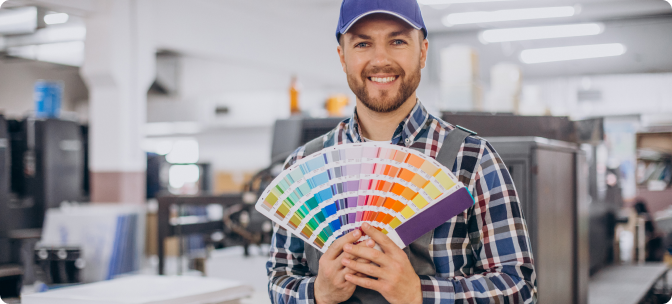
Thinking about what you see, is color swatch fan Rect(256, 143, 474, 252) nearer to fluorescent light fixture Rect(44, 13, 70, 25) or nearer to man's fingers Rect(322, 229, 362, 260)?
man's fingers Rect(322, 229, 362, 260)

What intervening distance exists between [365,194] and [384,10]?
30 cm

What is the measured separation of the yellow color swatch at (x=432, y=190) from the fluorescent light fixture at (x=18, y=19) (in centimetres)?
590

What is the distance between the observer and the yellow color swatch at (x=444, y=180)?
792 mm

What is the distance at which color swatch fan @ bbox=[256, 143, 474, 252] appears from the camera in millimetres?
802

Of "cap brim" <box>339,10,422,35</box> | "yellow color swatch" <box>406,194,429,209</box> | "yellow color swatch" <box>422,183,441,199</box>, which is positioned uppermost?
"cap brim" <box>339,10,422,35</box>

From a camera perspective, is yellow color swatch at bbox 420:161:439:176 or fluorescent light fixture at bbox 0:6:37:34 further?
fluorescent light fixture at bbox 0:6:37:34

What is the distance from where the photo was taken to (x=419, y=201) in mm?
812

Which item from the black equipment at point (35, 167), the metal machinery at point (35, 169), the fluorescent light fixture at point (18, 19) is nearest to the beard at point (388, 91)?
the metal machinery at point (35, 169)

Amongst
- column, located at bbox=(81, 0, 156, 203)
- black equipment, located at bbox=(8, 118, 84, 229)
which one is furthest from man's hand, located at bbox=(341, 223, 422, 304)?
column, located at bbox=(81, 0, 156, 203)

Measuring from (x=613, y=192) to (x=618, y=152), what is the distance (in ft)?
25.5

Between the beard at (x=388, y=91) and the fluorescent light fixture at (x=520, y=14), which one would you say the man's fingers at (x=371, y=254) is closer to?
the beard at (x=388, y=91)

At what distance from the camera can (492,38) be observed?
819 cm

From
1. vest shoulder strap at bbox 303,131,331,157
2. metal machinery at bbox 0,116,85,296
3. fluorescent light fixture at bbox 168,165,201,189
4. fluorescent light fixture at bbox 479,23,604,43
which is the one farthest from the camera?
fluorescent light fixture at bbox 168,165,201,189

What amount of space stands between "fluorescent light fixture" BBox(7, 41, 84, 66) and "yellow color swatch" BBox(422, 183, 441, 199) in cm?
845
